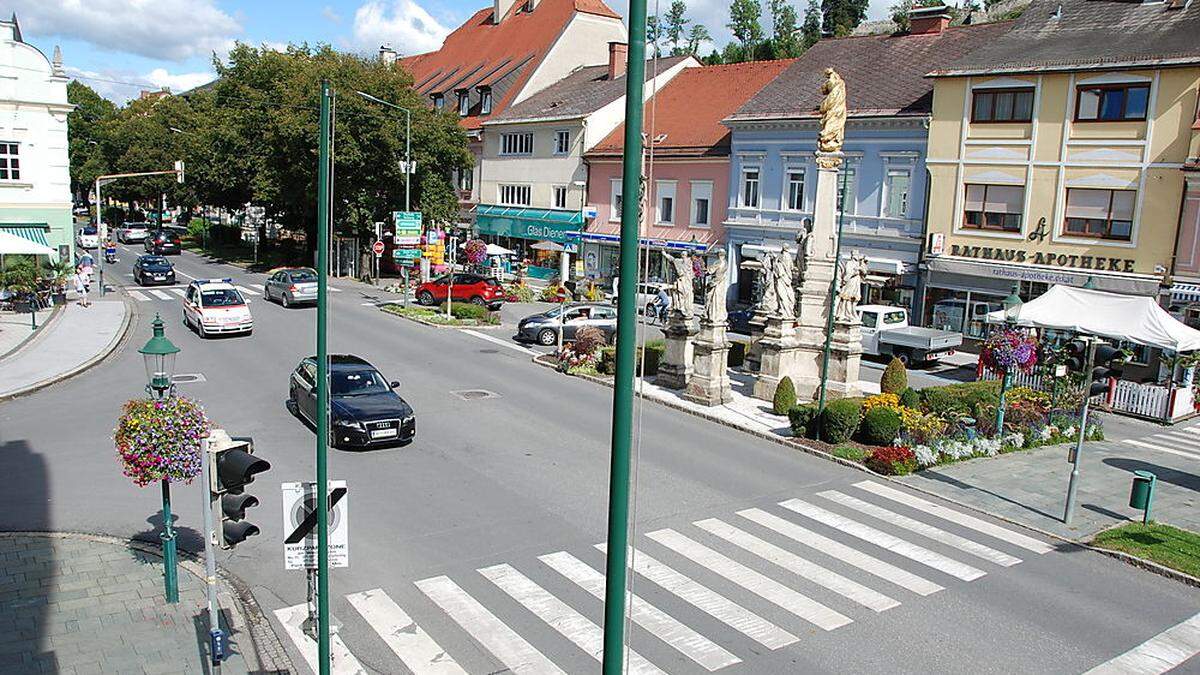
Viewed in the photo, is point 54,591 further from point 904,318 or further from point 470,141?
point 470,141

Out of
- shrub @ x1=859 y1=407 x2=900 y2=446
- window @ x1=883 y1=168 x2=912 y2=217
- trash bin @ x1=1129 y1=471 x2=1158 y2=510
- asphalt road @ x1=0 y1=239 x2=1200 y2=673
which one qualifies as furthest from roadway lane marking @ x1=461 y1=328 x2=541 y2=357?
trash bin @ x1=1129 y1=471 x2=1158 y2=510

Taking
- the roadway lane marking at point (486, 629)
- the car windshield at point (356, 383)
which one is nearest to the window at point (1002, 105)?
the car windshield at point (356, 383)

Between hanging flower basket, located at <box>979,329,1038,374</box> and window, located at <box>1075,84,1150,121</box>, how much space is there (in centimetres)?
1302

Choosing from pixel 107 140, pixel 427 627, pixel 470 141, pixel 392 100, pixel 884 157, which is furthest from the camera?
pixel 107 140

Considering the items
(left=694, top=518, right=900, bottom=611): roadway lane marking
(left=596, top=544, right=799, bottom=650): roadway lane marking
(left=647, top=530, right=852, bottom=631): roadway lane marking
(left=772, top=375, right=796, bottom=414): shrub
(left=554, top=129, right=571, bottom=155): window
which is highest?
(left=554, top=129, right=571, bottom=155): window

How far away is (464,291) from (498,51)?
28.8 m

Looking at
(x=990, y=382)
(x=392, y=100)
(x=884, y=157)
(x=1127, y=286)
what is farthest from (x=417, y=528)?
(x=392, y=100)

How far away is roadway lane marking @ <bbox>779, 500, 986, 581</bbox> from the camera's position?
506 inches

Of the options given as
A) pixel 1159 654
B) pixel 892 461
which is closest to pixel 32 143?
pixel 892 461

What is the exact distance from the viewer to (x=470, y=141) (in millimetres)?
57906

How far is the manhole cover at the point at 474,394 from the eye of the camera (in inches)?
888

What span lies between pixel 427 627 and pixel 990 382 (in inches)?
710

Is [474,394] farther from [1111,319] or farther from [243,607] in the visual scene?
[1111,319]

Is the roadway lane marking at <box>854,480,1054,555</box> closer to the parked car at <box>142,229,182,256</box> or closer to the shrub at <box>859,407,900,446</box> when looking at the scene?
the shrub at <box>859,407,900,446</box>
